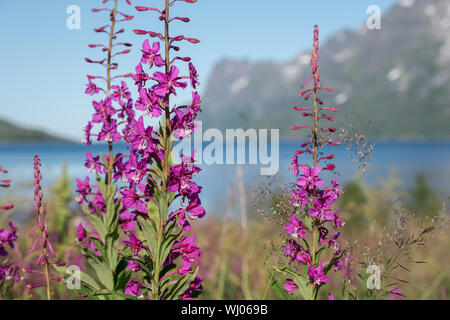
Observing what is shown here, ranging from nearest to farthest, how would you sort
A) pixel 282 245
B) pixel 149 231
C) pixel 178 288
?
1. pixel 149 231
2. pixel 178 288
3. pixel 282 245

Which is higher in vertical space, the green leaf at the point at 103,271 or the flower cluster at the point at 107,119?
the flower cluster at the point at 107,119

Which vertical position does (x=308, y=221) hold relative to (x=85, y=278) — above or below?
above

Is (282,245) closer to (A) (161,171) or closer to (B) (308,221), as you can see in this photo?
(B) (308,221)

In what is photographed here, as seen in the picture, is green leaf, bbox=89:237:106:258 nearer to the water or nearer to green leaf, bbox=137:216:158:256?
green leaf, bbox=137:216:158:256

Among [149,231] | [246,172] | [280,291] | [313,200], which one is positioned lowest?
[280,291]

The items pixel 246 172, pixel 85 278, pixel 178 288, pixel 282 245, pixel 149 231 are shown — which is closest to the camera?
pixel 149 231

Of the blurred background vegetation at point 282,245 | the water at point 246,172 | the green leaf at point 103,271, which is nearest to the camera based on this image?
the green leaf at point 103,271

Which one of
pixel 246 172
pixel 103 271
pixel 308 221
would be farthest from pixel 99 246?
pixel 246 172

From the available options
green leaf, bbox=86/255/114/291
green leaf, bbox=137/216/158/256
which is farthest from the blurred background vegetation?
green leaf, bbox=137/216/158/256

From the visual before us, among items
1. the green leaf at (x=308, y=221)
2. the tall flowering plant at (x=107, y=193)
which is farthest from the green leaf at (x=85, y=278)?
the green leaf at (x=308, y=221)

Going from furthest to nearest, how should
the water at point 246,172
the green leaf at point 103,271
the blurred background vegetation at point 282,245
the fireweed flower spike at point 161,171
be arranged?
the water at point 246,172, the blurred background vegetation at point 282,245, the green leaf at point 103,271, the fireweed flower spike at point 161,171

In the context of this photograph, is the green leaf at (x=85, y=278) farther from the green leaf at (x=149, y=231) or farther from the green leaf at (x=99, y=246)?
the green leaf at (x=149, y=231)

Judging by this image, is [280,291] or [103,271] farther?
[103,271]
